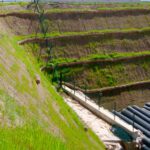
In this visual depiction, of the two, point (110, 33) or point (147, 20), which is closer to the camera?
point (110, 33)

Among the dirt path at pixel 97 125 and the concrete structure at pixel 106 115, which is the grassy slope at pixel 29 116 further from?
the concrete structure at pixel 106 115

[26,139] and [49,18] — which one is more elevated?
[49,18]

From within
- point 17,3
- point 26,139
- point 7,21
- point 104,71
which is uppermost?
point 17,3

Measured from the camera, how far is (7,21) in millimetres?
31547

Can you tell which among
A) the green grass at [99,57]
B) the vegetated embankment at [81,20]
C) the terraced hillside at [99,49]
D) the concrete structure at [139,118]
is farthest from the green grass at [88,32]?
the concrete structure at [139,118]

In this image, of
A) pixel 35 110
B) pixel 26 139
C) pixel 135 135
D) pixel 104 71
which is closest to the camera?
pixel 26 139

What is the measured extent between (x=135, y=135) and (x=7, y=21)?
15402mm

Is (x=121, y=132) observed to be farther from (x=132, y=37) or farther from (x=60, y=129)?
(x=132, y=37)

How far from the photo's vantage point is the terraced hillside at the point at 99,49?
31438 mm

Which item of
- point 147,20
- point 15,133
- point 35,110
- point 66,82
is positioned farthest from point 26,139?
point 147,20

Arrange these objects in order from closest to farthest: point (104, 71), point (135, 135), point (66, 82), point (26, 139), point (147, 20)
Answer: point (26, 139)
point (135, 135)
point (66, 82)
point (104, 71)
point (147, 20)

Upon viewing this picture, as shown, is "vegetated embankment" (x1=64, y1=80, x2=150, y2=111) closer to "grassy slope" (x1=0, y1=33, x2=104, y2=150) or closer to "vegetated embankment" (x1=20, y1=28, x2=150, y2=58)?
"vegetated embankment" (x1=20, y1=28, x2=150, y2=58)

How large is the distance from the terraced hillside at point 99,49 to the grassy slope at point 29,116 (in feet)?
41.3

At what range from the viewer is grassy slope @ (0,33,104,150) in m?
9.77
